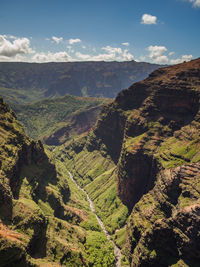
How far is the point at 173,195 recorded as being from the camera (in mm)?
168625

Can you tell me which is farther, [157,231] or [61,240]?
[61,240]

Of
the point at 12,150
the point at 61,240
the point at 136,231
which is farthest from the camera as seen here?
the point at 12,150

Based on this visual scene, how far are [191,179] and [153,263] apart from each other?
6460 centimetres

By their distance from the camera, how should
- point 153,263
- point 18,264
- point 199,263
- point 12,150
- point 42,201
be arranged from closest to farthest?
1. point 18,264
2. point 199,263
3. point 153,263
4. point 12,150
5. point 42,201

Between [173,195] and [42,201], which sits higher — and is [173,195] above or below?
above

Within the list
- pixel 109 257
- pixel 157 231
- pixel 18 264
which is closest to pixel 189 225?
pixel 157 231

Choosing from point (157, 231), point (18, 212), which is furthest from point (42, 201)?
point (157, 231)

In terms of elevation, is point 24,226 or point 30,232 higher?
point 24,226

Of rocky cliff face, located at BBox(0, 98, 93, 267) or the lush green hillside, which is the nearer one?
rocky cliff face, located at BBox(0, 98, 93, 267)

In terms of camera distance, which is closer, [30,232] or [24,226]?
[24,226]

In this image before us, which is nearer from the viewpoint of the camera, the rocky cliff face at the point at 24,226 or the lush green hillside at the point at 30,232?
the rocky cliff face at the point at 24,226

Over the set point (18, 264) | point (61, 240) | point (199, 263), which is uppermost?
point (18, 264)

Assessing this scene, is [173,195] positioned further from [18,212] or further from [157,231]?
[18,212]

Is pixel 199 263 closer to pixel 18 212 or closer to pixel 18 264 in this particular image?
pixel 18 264
